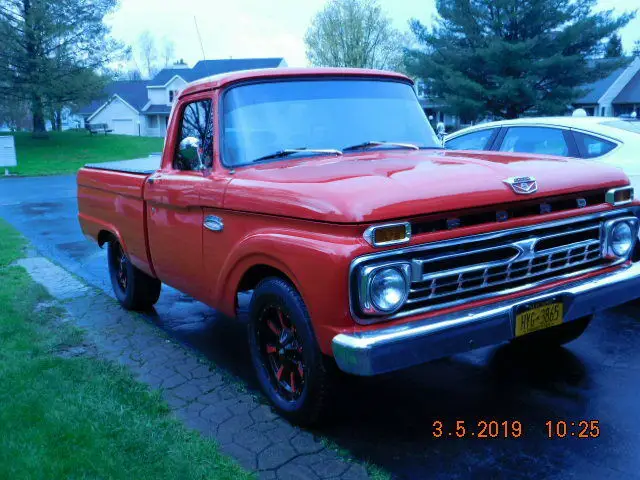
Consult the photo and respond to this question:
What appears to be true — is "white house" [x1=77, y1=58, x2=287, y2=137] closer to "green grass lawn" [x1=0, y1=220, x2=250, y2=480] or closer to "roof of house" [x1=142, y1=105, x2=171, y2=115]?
"roof of house" [x1=142, y1=105, x2=171, y2=115]

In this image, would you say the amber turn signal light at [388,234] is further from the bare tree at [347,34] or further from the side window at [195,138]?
the bare tree at [347,34]

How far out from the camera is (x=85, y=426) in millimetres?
3719

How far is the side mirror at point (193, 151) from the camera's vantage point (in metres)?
4.41

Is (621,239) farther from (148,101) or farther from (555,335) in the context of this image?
(148,101)

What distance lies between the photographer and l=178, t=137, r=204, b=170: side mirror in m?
4.41

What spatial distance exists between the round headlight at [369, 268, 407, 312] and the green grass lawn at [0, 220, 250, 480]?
117cm

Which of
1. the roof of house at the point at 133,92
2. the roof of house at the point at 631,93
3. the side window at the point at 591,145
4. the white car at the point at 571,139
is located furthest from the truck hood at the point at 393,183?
the roof of house at the point at 133,92

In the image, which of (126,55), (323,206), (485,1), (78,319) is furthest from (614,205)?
(126,55)

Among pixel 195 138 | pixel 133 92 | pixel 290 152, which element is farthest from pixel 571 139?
pixel 133 92

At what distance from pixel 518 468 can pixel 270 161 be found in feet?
7.84

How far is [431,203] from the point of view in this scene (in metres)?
3.14

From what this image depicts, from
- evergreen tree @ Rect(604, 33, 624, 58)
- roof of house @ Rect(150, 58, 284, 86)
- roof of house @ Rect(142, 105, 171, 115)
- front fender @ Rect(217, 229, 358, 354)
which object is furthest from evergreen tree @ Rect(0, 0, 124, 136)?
front fender @ Rect(217, 229, 358, 354)
